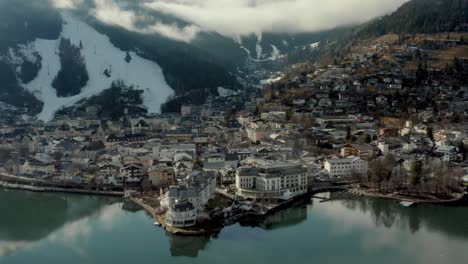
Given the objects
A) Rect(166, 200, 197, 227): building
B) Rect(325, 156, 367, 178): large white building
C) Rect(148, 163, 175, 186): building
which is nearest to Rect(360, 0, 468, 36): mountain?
Rect(325, 156, 367, 178): large white building

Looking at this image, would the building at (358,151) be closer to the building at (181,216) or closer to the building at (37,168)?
the building at (181,216)

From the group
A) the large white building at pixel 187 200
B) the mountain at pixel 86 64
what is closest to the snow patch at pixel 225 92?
the mountain at pixel 86 64

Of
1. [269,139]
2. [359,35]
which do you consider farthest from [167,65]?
[269,139]

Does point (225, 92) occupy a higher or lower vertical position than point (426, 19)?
lower

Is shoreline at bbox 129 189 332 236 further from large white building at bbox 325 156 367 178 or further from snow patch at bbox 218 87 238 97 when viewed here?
snow patch at bbox 218 87 238 97

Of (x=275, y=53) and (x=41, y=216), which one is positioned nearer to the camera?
(x=41, y=216)

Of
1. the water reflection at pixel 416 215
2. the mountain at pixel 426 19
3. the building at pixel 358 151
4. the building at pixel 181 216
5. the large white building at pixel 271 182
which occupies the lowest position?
the water reflection at pixel 416 215

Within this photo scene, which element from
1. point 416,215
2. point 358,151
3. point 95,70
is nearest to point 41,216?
point 416,215

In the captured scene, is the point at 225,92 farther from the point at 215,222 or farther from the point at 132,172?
the point at 215,222
